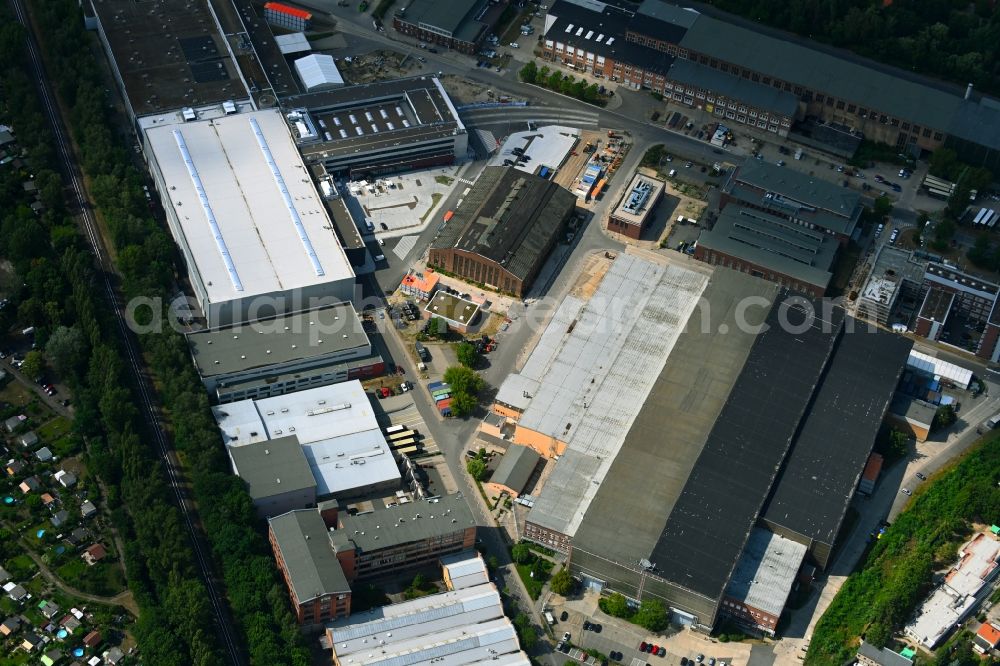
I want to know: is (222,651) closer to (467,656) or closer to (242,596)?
(242,596)

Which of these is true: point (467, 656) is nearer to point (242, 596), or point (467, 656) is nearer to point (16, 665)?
point (242, 596)

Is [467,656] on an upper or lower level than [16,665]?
upper

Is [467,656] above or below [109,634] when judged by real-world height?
above

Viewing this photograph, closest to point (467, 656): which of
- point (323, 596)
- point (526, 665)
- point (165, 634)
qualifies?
point (526, 665)

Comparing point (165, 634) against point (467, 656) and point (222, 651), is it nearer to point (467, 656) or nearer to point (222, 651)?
point (222, 651)

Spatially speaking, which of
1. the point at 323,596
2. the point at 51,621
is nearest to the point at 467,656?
the point at 323,596

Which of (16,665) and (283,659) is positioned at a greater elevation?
(283,659)

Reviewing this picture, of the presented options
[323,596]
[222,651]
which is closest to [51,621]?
[222,651]
